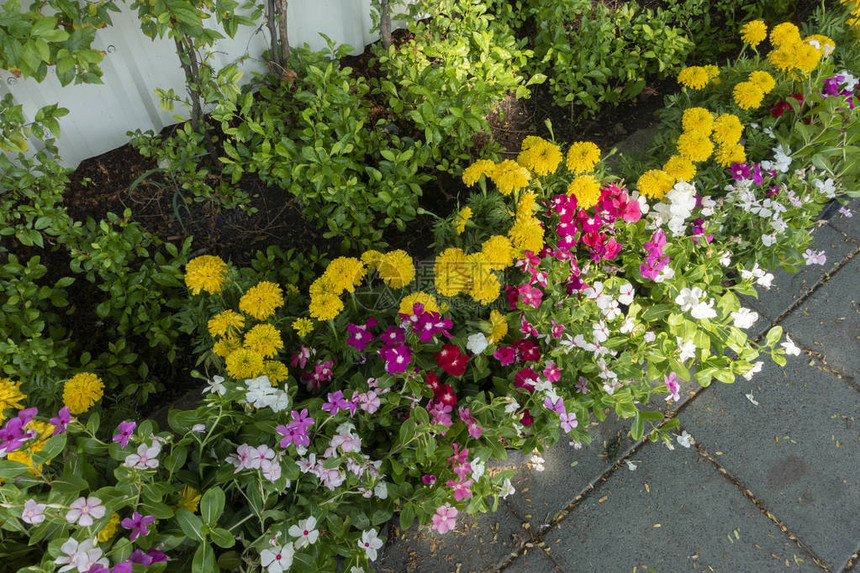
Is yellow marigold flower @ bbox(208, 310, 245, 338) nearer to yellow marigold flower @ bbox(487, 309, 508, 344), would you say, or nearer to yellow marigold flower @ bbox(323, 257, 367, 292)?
yellow marigold flower @ bbox(323, 257, 367, 292)

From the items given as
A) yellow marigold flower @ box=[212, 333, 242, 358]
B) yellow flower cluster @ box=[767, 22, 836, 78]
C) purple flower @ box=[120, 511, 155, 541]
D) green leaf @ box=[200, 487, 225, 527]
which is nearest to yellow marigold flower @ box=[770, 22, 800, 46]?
yellow flower cluster @ box=[767, 22, 836, 78]

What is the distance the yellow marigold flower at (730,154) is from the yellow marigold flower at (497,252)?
1047 millimetres

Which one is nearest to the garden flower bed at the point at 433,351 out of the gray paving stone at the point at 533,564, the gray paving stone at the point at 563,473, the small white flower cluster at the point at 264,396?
the small white flower cluster at the point at 264,396

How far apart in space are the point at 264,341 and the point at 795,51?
2.55 m

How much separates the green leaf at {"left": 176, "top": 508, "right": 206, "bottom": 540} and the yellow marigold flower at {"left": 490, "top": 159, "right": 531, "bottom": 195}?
146 centimetres

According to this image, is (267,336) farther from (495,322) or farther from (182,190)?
(182,190)

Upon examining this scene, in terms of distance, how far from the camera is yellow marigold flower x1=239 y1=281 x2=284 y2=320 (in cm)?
181

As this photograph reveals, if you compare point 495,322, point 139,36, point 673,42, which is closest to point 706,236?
point 495,322

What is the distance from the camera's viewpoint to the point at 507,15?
2.98 metres

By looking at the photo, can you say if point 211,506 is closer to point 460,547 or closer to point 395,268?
point 395,268

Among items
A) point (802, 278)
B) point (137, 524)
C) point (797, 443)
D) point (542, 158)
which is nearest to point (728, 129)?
point (542, 158)

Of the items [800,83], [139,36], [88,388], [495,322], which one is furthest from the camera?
[800,83]

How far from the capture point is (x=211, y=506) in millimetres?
1331

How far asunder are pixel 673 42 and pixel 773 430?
209 centimetres
